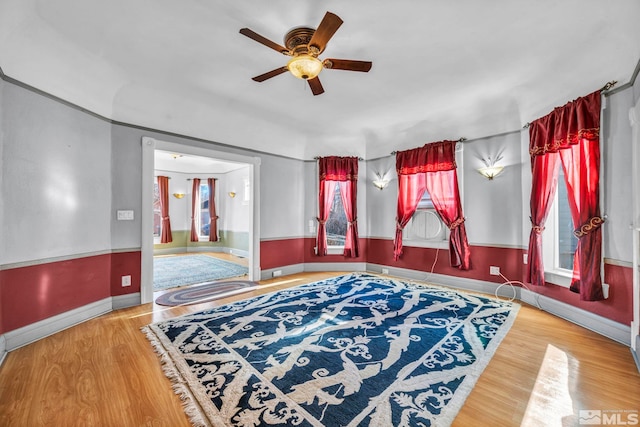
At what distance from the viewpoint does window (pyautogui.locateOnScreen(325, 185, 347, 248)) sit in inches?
229

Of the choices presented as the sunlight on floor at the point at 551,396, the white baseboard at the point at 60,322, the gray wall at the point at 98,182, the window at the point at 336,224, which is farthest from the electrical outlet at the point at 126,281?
the sunlight on floor at the point at 551,396

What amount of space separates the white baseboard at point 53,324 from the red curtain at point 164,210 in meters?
5.49

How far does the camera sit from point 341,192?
5.57m

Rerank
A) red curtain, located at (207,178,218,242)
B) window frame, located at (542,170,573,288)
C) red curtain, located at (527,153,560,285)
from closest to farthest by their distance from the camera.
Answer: red curtain, located at (527,153,560,285)
window frame, located at (542,170,573,288)
red curtain, located at (207,178,218,242)

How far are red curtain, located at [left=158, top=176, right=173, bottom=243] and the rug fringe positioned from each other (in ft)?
21.7

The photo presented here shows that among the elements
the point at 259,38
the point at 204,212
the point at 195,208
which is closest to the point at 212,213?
the point at 204,212

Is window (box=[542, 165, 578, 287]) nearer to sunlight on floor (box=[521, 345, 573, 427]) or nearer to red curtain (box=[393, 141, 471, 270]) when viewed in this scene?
red curtain (box=[393, 141, 471, 270])

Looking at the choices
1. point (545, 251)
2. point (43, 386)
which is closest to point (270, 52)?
point (43, 386)

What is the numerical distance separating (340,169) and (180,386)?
14.6ft

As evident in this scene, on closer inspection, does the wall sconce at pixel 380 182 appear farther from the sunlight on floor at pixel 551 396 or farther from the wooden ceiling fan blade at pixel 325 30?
the sunlight on floor at pixel 551 396

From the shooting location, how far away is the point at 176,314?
3.22m

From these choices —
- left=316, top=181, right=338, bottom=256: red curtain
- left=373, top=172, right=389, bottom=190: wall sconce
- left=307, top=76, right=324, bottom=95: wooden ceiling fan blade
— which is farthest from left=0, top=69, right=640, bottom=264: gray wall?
left=307, top=76, right=324, bottom=95: wooden ceiling fan blade

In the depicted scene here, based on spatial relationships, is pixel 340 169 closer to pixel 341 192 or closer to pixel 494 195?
pixel 341 192

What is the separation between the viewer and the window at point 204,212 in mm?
8914
